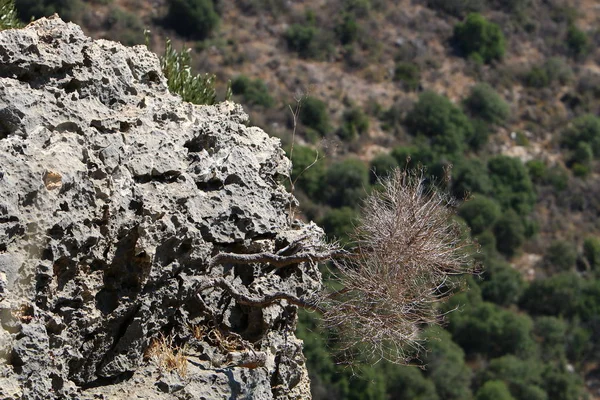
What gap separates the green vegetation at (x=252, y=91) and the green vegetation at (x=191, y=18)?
15.3ft

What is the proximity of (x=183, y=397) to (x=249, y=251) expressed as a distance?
1288mm

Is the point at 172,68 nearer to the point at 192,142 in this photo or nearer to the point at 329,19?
the point at 192,142

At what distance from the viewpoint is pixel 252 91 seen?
47031 millimetres

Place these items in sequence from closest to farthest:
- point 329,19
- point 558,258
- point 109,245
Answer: point 109,245, point 558,258, point 329,19

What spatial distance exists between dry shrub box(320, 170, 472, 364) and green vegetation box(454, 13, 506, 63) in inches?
1980

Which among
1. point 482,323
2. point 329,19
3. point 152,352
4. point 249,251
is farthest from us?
point 329,19

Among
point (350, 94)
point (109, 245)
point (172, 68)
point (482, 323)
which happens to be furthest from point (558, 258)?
point (109, 245)

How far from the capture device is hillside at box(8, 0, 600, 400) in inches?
1753

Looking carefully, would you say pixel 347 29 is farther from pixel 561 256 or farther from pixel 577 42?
pixel 561 256

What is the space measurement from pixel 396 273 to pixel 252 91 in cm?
3984

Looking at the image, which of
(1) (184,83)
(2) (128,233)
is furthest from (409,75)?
(2) (128,233)

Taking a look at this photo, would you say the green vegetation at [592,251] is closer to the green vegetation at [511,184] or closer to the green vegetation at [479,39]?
the green vegetation at [511,184]

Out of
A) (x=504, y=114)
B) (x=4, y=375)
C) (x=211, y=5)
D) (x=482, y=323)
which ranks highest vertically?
(x=4, y=375)

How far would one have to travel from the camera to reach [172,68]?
33.3 ft
